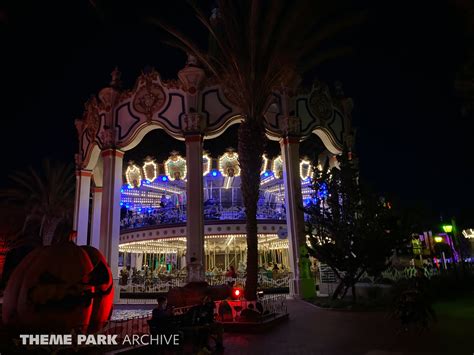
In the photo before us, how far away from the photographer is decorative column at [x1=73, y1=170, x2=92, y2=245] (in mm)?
23188

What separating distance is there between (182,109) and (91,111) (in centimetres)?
674

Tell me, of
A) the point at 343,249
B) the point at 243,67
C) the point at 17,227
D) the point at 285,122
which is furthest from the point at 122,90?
the point at 17,227

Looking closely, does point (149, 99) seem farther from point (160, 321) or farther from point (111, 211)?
point (160, 321)

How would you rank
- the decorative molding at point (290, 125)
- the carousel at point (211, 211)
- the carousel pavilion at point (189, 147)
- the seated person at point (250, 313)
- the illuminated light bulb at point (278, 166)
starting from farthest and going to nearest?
the illuminated light bulb at point (278, 166), the carousel at point (211, 211), the decorative molding at point (290, 125), the carousel pavilion at point (189, 147), the seated person at point (250, 313)

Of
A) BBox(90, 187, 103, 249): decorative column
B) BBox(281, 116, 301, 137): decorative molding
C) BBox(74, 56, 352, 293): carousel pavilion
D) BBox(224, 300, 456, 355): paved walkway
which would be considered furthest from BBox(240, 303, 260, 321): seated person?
BBox(90, 187, 103, 249): decorative column

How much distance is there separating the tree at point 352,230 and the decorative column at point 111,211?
10.6 metres

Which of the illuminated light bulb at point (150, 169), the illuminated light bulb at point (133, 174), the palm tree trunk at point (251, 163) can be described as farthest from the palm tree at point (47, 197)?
the palm tree trunk at point (251, 163)

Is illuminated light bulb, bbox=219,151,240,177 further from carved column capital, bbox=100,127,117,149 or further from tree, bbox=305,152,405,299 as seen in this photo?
tree, bbox=305,152,405,299

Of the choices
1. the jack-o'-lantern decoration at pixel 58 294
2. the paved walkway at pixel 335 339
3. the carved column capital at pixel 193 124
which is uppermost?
the carved column capital at pixel 193 124

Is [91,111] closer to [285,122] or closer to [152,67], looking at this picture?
[152,67]

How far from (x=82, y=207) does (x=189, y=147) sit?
29.8 ft

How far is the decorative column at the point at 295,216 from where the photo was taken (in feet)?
60.0

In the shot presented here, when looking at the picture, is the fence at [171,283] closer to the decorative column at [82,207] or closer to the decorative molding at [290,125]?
the decorative column at [82,207]

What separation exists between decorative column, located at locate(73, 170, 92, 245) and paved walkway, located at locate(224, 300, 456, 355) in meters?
16.2
